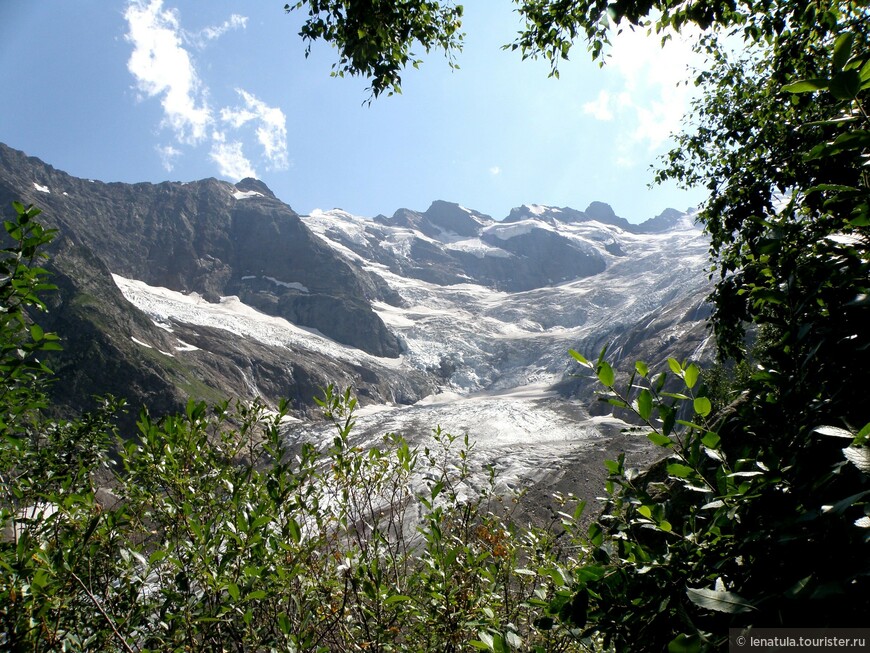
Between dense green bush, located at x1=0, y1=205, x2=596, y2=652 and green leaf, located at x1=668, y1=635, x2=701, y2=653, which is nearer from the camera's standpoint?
green leaf, located at x1=668, y1=635, x2=701, y2=653

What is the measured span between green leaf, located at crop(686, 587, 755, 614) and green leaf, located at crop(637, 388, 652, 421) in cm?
57

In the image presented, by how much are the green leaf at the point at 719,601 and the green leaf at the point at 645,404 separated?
1.88 ft

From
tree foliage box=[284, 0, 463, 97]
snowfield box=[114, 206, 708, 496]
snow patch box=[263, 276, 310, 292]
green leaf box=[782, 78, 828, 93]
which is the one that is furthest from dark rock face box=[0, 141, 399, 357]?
green leaf box=[782, 78, 828, 93]

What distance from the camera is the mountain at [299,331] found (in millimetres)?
89938

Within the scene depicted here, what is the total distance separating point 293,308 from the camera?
16562 cm

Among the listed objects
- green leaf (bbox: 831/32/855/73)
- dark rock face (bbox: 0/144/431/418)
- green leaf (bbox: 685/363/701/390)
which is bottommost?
green leaf (bbox: 685/363/701/390)

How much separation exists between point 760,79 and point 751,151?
2072 mm

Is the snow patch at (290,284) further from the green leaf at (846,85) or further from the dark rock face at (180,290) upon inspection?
the green leaf at (846,85)

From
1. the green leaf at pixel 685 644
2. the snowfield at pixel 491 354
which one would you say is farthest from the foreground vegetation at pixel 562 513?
the snowfield at pixel 491 354

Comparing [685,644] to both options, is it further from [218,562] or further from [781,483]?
[218,562]

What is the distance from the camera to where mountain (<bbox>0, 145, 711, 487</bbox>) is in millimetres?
89938

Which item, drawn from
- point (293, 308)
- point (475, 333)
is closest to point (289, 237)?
point (293, 308)

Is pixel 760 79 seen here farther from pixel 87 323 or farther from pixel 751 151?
pixel 87 323

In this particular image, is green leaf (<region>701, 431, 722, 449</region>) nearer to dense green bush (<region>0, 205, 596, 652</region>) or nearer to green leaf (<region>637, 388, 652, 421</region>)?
green leaf (<region>637, 388, 652, 421</region>)
